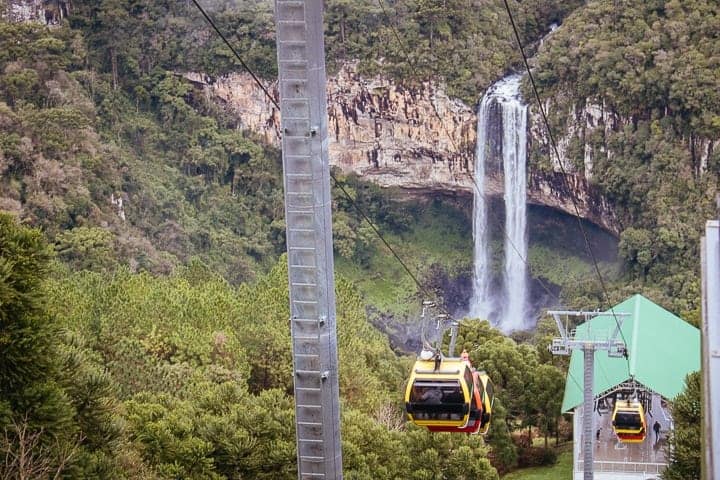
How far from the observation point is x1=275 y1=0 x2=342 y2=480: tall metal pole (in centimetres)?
923

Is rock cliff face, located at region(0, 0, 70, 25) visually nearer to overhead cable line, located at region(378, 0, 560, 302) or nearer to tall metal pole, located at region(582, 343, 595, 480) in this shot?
overhead cable line, located at region(378, 0, 560, 302)

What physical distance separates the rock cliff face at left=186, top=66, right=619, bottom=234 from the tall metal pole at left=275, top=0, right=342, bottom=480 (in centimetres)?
4241

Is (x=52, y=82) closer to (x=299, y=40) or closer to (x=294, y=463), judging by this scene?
(x=294, y=463)

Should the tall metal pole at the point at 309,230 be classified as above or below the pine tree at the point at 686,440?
above

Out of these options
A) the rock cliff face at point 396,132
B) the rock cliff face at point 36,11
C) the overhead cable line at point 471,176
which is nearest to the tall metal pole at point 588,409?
the overhead cable line at point 471,176

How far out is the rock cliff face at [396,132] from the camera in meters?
52.3

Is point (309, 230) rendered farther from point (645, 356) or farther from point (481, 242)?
point (481, 242)

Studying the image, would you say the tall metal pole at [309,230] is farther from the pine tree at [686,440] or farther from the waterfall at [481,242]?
the waterfall at [481,242]

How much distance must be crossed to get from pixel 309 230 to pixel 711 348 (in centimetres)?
333

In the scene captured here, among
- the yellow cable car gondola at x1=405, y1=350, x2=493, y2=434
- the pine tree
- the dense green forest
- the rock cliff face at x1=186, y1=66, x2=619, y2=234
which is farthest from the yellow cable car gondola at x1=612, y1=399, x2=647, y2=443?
the rock cliff face at x1=186, y1=66, x2=619, y2=234

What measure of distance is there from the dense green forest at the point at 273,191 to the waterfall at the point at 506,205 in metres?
0.88

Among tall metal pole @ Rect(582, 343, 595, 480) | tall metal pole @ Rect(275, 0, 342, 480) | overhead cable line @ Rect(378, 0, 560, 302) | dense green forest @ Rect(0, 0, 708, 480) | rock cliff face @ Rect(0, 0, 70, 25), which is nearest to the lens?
tall metal pole @ Rect(275, 0, 342, 480)

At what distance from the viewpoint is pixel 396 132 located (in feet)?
176

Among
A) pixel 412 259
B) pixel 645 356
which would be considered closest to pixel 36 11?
pixel 412 259
